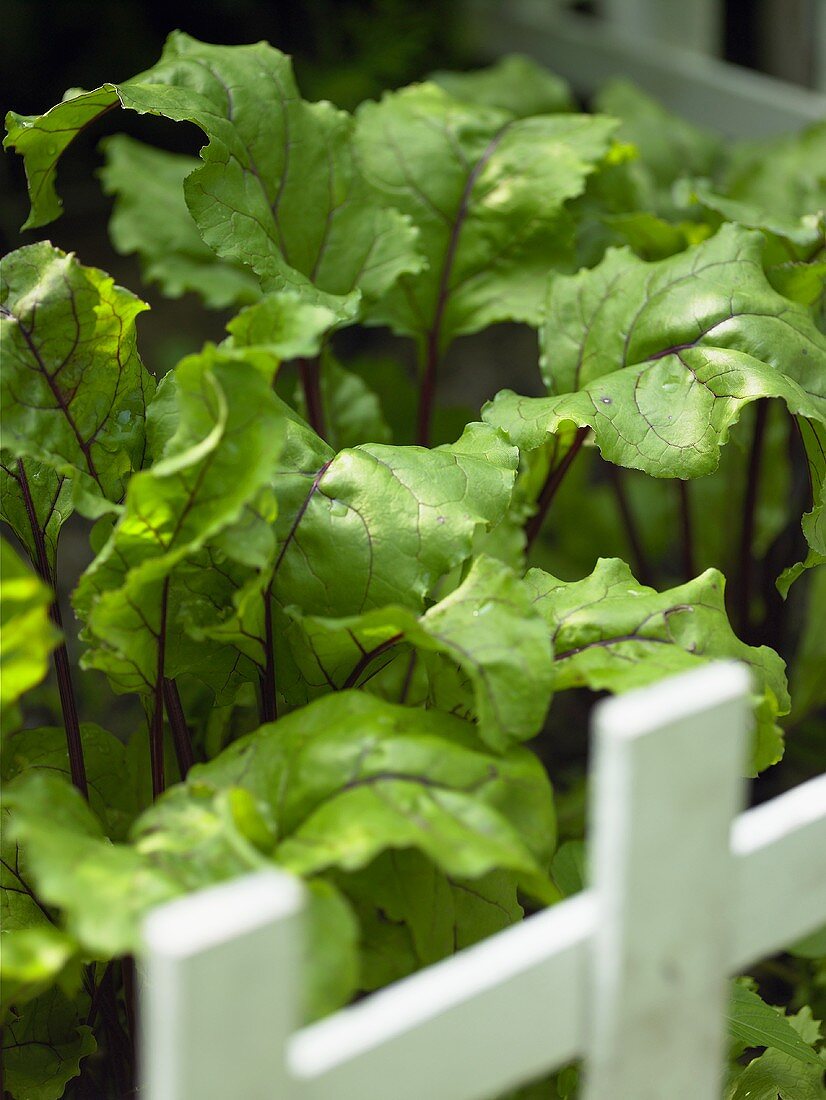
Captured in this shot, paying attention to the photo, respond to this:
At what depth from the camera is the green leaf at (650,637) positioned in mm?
906

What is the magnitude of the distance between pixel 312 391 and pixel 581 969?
904mm

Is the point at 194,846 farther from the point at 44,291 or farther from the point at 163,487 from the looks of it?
the point at 44,291

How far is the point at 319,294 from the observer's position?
120 cm

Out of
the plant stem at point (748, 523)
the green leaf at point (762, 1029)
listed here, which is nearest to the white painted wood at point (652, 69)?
the plant stem at point (748, 523)

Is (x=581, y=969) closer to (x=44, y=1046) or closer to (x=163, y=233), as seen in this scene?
(x=44, y=1046)

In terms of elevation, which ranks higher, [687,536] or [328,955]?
[328,955]

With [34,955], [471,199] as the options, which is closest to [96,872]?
[34,955]

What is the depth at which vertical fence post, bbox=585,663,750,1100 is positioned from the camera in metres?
0.65

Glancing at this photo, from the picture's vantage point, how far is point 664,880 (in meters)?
0.69

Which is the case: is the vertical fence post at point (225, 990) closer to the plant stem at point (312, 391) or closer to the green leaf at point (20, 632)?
the green leaf at point (20, 632)

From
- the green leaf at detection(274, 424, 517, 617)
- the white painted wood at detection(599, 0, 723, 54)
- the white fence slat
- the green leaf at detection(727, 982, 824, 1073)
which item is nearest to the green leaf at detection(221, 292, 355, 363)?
the green leaf at detection(274, 424, 517, 617)

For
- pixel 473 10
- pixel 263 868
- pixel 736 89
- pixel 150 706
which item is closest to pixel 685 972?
pixel 263 868

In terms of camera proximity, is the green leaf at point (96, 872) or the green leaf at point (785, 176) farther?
the green leaf at point (785, 176)

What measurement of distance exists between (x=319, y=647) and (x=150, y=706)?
0.18 m
